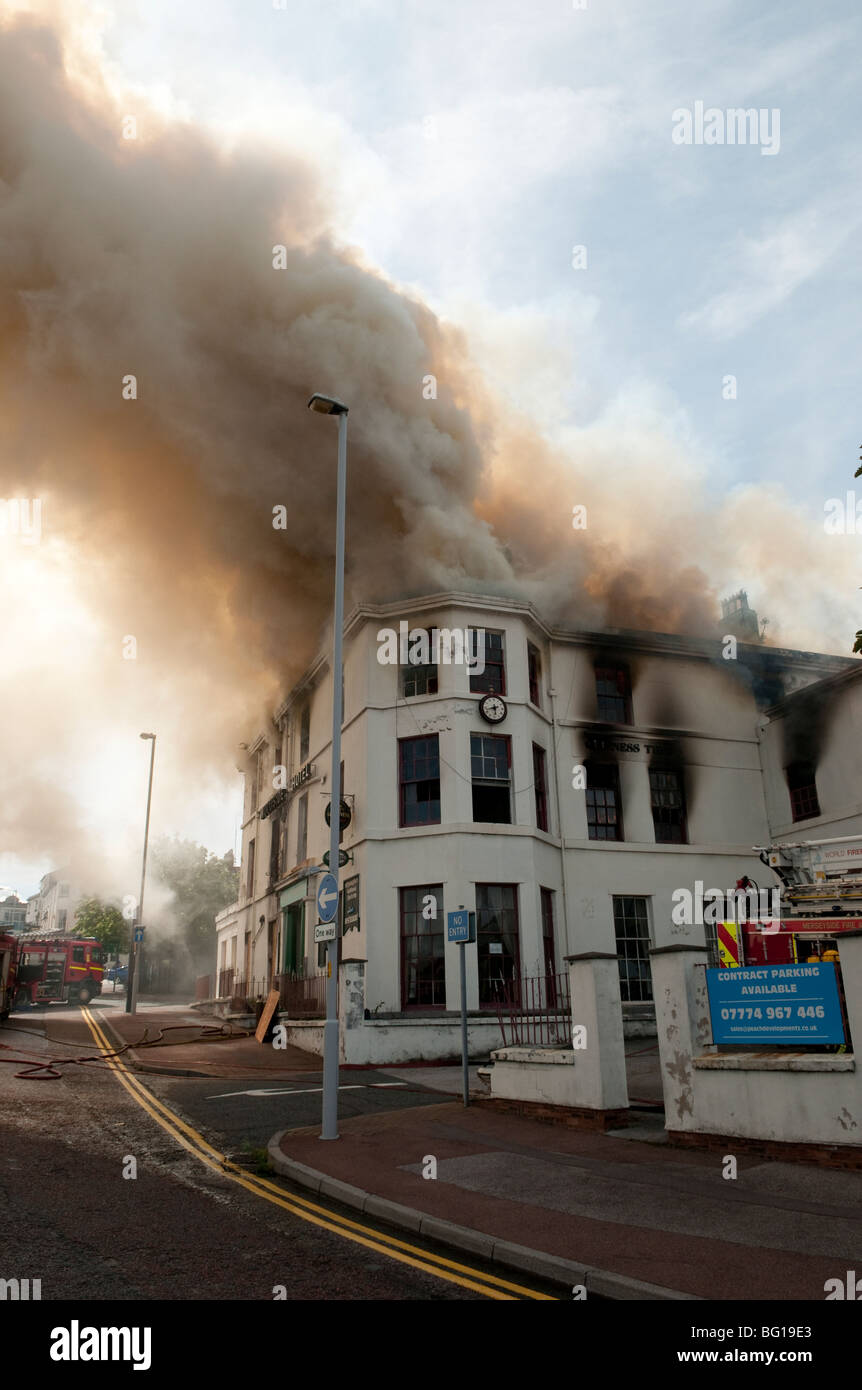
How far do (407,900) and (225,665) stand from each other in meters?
11.4

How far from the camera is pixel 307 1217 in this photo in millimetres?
6426

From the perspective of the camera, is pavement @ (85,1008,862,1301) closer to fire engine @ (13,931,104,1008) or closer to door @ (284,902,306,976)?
door @ (284,902,306,976)

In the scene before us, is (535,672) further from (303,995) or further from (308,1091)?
(308,1091)

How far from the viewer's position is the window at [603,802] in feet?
71.8

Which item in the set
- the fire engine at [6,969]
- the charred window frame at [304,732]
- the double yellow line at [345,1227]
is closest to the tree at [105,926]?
the fire engine at [6,969]

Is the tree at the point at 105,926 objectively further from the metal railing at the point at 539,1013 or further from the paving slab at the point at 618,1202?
the paving slab at the point at 618,1202

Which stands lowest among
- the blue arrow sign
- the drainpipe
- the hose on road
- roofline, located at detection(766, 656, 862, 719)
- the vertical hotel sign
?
the hose on road

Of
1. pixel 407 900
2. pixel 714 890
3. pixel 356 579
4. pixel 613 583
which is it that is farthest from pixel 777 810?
pixel 356 579

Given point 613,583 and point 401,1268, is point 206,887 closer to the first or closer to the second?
point 613,583

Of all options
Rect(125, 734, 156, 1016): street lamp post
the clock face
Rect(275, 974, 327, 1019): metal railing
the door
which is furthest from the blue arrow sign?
Rect(125, 734, 156, 1016): street lamp post

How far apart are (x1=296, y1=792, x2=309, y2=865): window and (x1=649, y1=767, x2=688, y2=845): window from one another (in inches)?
374

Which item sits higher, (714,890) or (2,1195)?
(714,890)

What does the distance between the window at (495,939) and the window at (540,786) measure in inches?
85.0

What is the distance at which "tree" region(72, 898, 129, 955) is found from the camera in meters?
62.1
